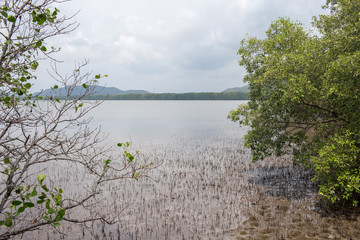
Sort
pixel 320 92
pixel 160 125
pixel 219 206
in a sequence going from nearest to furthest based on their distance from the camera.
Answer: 1. pixel 320 92
2. pixel 219 206
3. pixel 160 125

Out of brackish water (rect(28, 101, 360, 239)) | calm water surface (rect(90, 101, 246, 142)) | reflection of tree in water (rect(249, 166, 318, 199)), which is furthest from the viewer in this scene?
calm water surface (rect(90, 101, 246, 142))

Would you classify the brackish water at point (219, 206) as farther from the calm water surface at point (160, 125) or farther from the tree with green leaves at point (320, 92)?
the calm water surface at point (160, 125)

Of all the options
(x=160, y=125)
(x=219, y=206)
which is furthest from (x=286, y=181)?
(x=160, y=125)

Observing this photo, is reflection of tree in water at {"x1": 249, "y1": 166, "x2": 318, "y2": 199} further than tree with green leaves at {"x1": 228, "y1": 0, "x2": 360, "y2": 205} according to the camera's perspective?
Yes

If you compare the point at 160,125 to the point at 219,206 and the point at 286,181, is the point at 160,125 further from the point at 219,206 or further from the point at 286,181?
the point at 219,206

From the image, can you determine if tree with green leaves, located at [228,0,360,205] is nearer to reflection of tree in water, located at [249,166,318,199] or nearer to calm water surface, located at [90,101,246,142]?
reflection of tree in water, located at [249,166,318,199]

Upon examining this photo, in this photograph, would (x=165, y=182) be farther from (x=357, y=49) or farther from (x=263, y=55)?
(x=357, y=49)

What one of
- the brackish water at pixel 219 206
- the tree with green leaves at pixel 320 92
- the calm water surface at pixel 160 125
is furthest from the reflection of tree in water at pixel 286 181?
the calm water surface at pixel 160 125

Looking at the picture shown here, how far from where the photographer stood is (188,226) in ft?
33.0

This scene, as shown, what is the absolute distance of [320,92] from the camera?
34.1ft

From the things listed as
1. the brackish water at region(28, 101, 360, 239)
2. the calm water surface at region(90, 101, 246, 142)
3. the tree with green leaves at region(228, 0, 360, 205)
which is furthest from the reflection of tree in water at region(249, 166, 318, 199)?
the calm water surface at region(90, 101, 246, 142)

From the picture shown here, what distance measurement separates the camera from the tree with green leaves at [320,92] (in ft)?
31.9

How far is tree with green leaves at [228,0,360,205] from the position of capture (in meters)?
9.73

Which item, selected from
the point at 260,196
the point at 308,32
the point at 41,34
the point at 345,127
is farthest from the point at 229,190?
the point at 41,34
